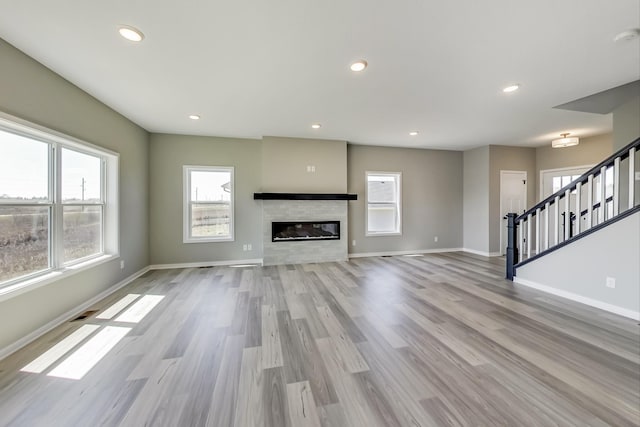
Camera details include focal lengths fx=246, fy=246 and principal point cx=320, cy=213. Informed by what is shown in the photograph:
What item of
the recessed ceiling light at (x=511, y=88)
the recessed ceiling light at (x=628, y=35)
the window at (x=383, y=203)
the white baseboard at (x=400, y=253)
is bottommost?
the white baseboard at (x=400, y=253)

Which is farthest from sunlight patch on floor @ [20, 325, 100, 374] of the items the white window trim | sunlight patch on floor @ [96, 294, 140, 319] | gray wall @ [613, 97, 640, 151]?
gray wall @ [613, 97, 640, 151]

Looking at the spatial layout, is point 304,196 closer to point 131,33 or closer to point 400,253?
point 400,253

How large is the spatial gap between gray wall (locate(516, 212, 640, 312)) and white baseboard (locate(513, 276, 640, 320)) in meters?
0.03

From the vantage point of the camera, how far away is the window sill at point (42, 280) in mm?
2107

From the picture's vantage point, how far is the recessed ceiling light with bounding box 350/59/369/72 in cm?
244

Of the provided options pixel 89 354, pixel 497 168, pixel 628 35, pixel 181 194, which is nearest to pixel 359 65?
pixel 628 35

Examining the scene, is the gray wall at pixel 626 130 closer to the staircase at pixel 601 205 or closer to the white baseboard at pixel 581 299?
the staircase at pixel 601 205

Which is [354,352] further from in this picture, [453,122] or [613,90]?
[613,90]

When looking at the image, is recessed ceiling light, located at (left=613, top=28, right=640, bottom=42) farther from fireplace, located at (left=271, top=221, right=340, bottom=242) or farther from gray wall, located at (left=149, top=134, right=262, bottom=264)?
gray wall, located at (left=149, top=134, right=262, bottom=264)

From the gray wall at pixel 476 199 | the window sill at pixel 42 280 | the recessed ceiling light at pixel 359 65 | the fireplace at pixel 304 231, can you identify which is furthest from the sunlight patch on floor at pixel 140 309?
the gray wall at pixel 476 199

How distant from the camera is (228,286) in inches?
151

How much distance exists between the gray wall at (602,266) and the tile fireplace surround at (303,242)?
348cm

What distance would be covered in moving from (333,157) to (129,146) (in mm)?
3760

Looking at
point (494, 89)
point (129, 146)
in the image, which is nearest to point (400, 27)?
point (494, 89)
